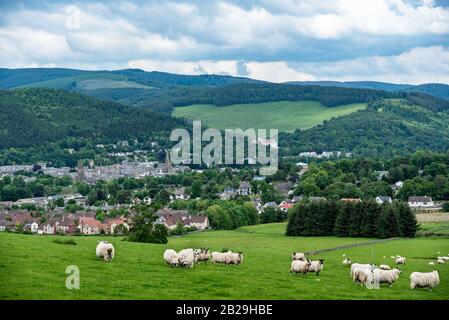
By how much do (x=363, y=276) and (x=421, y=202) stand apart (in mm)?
92117

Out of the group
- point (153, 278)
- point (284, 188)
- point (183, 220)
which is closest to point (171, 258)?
point (153, 278)

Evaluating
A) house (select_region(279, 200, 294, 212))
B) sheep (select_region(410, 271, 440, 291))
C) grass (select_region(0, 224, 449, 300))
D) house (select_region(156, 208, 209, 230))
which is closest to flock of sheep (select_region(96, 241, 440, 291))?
sheep (select_region(410, 271, 440, 291))

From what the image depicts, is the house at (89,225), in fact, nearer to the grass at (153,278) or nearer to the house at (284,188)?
the house at (284,188)

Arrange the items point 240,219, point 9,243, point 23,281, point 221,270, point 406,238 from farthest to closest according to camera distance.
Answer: point 240,219, point 406,238, point 9,243, point 221,270, point 23,281

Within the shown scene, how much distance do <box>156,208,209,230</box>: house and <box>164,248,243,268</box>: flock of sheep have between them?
208 ft

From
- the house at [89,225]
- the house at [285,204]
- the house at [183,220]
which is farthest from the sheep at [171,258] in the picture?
the house at [285,204]

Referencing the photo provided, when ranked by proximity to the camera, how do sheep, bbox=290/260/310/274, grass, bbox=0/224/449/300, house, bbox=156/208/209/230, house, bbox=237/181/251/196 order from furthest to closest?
house, bbox=237/181/251/196 < house, bbox=156/208/209/230 < sheep, bbox=290/260/310/274 < grass, bbox=0/224/449/300

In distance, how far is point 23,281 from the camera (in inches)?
1058

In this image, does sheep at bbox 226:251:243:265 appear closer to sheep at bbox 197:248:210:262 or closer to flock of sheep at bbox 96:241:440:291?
flock of sheep at bbox 96:241:440:291

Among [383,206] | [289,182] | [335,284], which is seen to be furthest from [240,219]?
[335,284]

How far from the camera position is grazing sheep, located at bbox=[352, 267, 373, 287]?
32.2m
